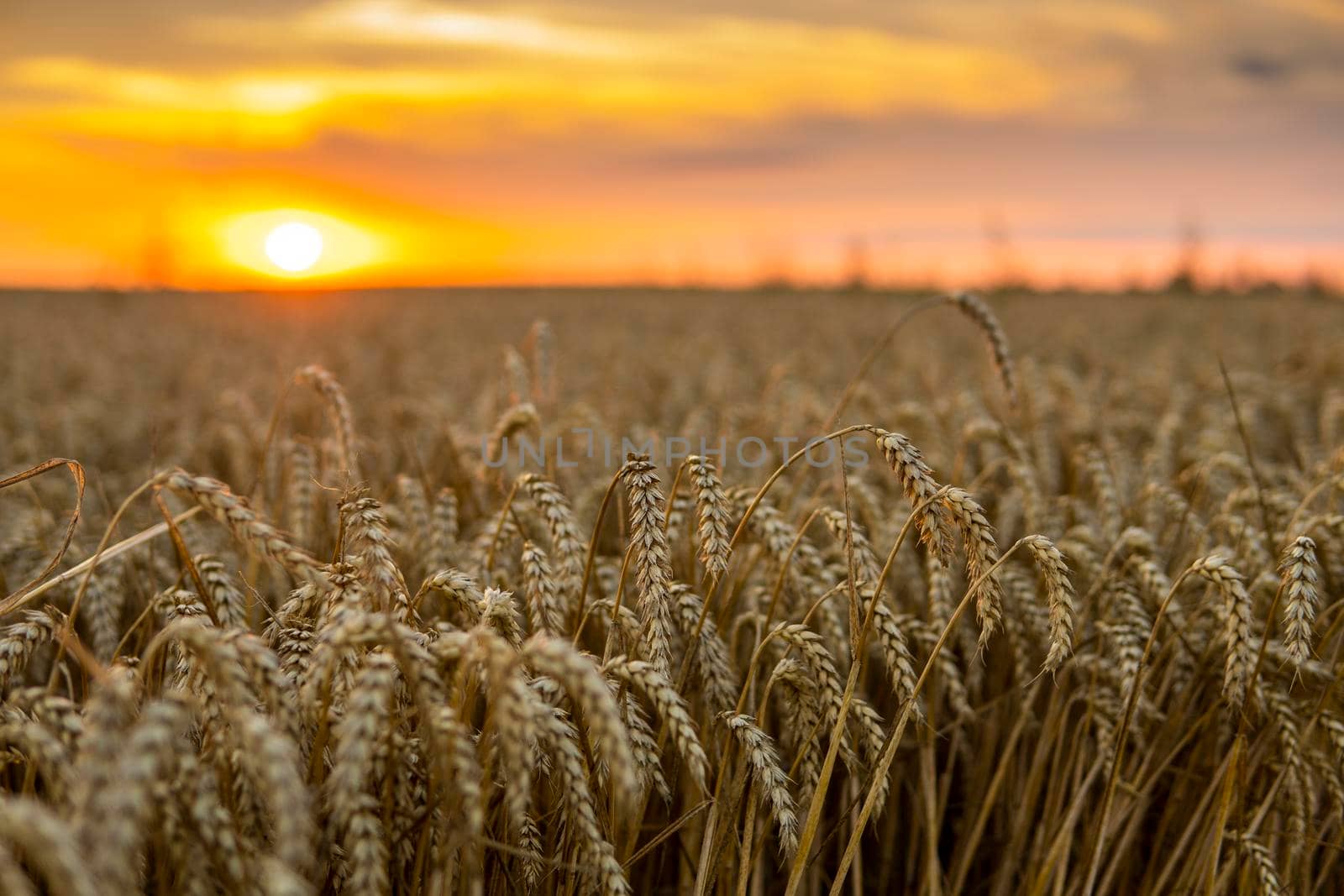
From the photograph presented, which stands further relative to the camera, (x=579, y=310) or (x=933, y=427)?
(x=579, y=310)

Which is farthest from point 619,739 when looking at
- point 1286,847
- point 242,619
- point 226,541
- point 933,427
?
point 933,427

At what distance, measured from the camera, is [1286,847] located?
231 centimetres

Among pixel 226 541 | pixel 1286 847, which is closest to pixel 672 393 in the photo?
pixel 226 541

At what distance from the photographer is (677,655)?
7.61 ft

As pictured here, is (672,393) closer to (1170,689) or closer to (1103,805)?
(1170,689)

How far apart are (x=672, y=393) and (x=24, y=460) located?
3.64 metres

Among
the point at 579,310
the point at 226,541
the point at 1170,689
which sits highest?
the point at 579,310

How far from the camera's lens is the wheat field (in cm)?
128

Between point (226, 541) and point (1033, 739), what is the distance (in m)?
2.77

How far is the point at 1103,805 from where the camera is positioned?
1924mm

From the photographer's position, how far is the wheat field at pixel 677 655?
4.20 ft

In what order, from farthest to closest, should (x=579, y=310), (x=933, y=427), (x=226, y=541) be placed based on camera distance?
(x=579, y=310) → (x=933, y=427) → (x=226, y=541)

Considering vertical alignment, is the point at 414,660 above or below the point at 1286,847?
above

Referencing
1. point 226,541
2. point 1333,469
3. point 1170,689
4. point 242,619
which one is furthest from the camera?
point 226,541
